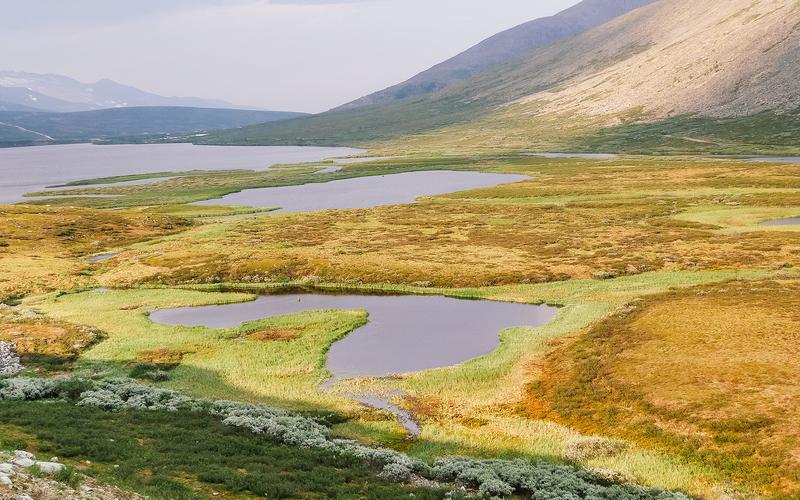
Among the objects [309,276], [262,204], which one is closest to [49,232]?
[262,204]

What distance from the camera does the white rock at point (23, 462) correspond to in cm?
2023

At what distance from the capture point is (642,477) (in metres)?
28.2

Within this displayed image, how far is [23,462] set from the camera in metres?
20.5

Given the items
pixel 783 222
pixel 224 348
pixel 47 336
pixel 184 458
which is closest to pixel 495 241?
pixel 783 222

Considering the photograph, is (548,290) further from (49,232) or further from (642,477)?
(49,232)

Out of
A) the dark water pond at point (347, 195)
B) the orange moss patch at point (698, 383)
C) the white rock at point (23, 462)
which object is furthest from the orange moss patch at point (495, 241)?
the white rock at point (23, 462)

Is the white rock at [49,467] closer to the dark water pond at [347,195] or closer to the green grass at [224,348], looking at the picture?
the green grass at [224,348]

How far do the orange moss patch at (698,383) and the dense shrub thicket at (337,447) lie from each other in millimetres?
5836

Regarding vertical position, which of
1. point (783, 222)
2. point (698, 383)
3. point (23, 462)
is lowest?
point (698, 383)

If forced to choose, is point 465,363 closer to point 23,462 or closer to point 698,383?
point 698,383

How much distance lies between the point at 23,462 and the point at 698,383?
115 ft

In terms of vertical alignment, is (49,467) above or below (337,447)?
above

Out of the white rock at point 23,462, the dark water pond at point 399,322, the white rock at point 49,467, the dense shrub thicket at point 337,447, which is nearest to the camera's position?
the white rock at point 49,467

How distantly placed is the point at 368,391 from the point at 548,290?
32.0 meters
